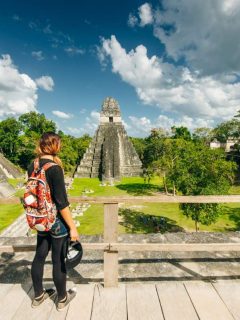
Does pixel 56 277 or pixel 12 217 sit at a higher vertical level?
pixel 56 277

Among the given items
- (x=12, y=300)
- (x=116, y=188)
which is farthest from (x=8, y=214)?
(x=12, y=300)

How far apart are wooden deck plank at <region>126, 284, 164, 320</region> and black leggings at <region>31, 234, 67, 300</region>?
83 centimetres

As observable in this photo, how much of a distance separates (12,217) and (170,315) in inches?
605

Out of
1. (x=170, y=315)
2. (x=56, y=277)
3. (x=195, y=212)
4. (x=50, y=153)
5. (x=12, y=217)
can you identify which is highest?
(x=50, y=153)

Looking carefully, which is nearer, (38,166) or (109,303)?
(38,166)

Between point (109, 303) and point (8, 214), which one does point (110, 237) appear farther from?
point (8, 214)

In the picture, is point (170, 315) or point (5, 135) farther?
point (5, 135)

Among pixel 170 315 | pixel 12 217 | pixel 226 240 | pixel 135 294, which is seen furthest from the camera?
pixel 12 217

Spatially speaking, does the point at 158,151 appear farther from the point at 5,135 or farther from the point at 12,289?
the point at 12,289

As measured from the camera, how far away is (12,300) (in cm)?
291

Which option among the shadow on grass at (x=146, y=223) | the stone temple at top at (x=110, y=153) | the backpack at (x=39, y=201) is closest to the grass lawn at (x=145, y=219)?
the shadow on grass at (x=146, y=223)

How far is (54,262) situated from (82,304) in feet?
2.12

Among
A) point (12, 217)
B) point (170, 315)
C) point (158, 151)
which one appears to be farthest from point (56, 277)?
point (158, 151)

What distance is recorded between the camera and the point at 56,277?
8.89ft
